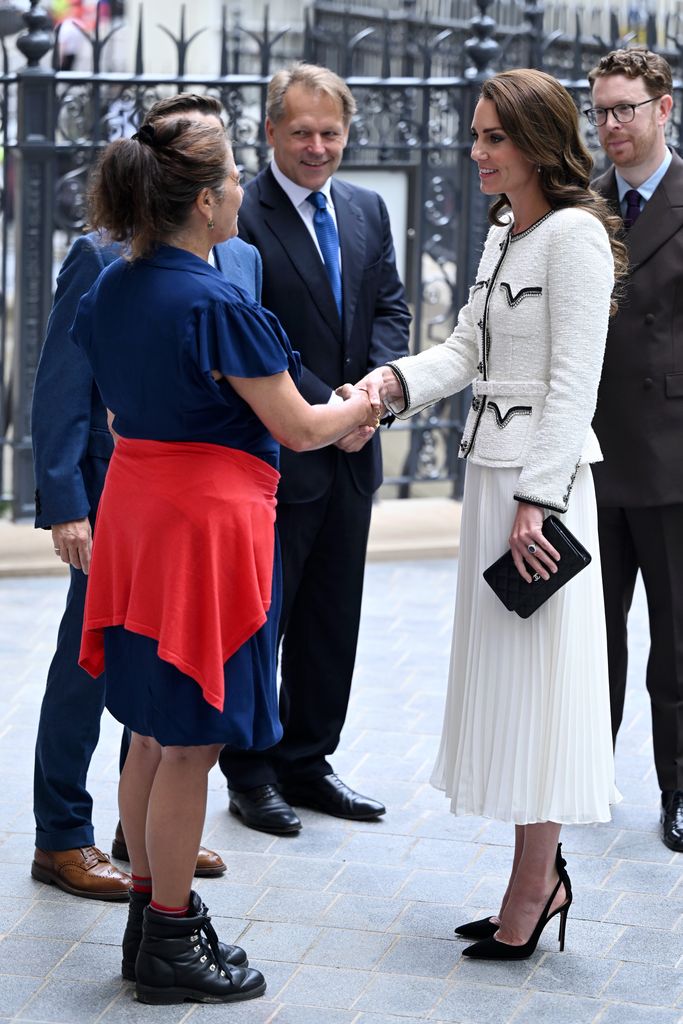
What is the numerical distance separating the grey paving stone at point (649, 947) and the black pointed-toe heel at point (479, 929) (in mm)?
288

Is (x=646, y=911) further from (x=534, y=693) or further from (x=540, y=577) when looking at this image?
(x=540, y=577)

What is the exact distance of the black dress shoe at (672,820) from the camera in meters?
4.45

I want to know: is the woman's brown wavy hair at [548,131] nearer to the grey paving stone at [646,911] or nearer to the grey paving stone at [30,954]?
the grey paving stone at [646,911]

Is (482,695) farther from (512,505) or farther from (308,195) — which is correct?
A: (308,195)

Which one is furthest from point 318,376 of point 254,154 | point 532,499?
point 254,154

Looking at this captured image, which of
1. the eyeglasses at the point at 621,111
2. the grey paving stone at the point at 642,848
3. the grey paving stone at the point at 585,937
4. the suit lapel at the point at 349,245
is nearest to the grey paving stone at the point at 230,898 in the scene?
the grey paving stone at the point at 585,937

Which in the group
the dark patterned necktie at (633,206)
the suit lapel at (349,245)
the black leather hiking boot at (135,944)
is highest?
the dark patterned necktie at (633,206)

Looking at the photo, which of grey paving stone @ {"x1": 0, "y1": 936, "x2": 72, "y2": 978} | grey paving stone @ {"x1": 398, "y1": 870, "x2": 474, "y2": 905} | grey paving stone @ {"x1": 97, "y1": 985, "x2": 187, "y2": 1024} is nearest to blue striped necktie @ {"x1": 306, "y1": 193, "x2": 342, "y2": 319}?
grey paving stone @ {"x1": 398, "y1": 870, "x2": 474, "y2": 905}

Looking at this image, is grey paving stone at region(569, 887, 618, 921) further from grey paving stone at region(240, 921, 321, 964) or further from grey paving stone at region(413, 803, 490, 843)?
grey paving stone at region(240, 921, 321, 964)

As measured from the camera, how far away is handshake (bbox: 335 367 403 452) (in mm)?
3662

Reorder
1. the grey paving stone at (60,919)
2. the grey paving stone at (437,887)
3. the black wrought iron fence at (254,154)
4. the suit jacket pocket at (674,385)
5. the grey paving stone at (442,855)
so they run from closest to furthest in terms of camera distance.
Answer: the grey paving stone at (60,919), the grey paving stone at (437,887), the grey paving stone at (442,855), the suit jacket pocket at (674,385), the black wrought iron fence at (254,154)

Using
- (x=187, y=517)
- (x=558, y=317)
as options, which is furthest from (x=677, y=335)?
(x=187, y=517)

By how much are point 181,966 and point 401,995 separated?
0.50 m

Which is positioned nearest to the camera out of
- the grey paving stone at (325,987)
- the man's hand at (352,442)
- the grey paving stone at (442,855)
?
the grey paving stone at (325,987)
